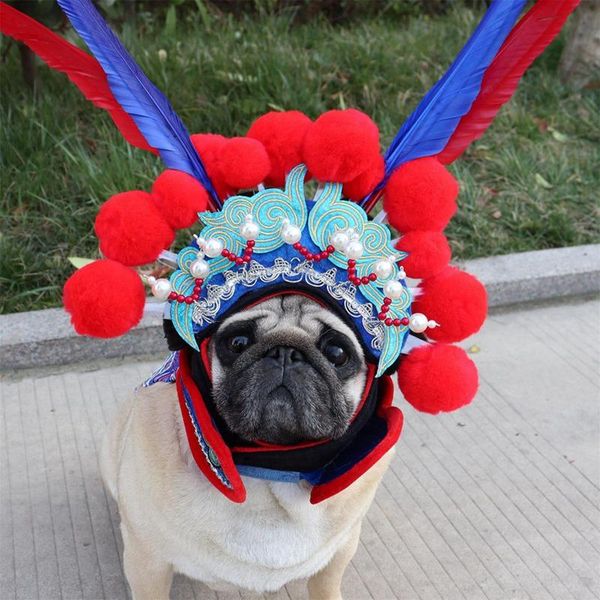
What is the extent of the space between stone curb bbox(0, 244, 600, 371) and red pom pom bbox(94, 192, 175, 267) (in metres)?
1.04

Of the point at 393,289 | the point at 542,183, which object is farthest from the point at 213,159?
the point at 542,183

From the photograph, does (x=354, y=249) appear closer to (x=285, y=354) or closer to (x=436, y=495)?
(x=285, y=354)

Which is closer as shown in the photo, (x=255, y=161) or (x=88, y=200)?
(x=255, y=161)

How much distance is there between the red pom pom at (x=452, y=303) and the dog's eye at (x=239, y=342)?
344 mm

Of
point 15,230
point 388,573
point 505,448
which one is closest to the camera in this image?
point 388,573

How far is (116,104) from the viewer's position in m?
1.57

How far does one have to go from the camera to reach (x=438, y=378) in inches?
59.7

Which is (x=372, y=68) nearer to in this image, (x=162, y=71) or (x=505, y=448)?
(x=162, y=71)

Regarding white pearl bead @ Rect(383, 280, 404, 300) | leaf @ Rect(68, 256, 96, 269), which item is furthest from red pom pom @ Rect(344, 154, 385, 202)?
leaf @ Rect(68, 256, 96, 269)

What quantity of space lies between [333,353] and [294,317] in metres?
0.10

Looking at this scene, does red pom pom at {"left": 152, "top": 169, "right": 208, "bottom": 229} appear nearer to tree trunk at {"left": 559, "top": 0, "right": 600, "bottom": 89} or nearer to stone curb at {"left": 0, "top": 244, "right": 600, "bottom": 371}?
stone curb at {"left": 0, "top": 244, "right": 600, "bottom": 371}

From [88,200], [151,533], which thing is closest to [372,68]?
[88,200]

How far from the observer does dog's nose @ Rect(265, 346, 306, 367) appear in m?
1.46

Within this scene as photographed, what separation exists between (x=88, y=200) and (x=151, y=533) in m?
2.03
